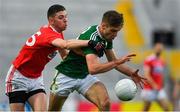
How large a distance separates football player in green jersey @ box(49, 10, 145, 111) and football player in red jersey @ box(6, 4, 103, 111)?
1.38 ft

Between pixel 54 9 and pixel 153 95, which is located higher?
pixel 54 9

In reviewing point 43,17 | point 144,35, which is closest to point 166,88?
point 144,35

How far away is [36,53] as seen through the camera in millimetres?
10188

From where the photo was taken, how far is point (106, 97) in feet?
34.0

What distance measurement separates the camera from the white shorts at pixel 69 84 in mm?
10672

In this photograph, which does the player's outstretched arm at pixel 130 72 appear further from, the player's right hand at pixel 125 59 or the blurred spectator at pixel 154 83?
the blurred spectator at pixel 154 83

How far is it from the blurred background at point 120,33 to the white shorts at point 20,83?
1074cm

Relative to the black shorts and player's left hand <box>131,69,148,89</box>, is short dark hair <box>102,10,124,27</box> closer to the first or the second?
player's left hand <box>131,69,148,89</box>

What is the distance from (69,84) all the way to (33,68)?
70cm

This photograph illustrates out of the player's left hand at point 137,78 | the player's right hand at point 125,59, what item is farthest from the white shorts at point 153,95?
the player's right hand at point 125,59

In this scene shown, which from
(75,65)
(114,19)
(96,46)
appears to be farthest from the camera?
(75,65)

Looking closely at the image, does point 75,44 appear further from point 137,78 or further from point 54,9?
point 137,78

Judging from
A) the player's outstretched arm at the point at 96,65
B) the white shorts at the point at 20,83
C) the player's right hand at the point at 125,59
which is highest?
the player's right hand at the point at 125,59

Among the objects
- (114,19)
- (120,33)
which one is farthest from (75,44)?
(120,33)
